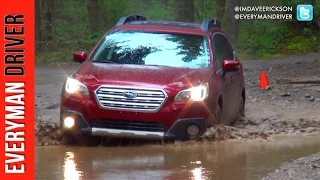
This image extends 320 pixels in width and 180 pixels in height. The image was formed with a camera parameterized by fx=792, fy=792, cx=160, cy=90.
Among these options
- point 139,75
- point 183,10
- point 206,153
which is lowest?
point 206,153

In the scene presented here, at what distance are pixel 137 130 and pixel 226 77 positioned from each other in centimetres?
215

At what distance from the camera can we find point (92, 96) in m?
10.1

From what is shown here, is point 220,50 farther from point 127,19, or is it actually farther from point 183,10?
point 183,10

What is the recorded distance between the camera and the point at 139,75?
1029 centimetres

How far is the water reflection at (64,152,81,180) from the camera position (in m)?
8.34

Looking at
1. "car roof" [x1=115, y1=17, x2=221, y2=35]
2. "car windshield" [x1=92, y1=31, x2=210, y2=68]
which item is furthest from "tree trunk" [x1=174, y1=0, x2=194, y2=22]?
"car windshield" [x1=92, y1=31, x2=210, y2=68]

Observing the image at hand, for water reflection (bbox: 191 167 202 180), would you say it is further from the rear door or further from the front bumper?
the rear door

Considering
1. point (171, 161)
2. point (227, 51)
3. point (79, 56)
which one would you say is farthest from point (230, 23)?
point (171, 161)

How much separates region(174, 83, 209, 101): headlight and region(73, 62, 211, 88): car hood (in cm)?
8

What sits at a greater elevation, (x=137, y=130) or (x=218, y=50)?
(x=218, y=50)

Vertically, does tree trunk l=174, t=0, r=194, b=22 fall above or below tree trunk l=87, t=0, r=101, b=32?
above

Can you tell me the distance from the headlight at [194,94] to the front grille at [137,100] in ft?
0.71

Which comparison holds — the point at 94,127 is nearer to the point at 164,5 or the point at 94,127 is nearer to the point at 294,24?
the point at 294,24

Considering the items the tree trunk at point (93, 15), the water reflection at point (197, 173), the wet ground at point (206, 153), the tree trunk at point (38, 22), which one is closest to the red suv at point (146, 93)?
the wet ground at point (206, 153)
